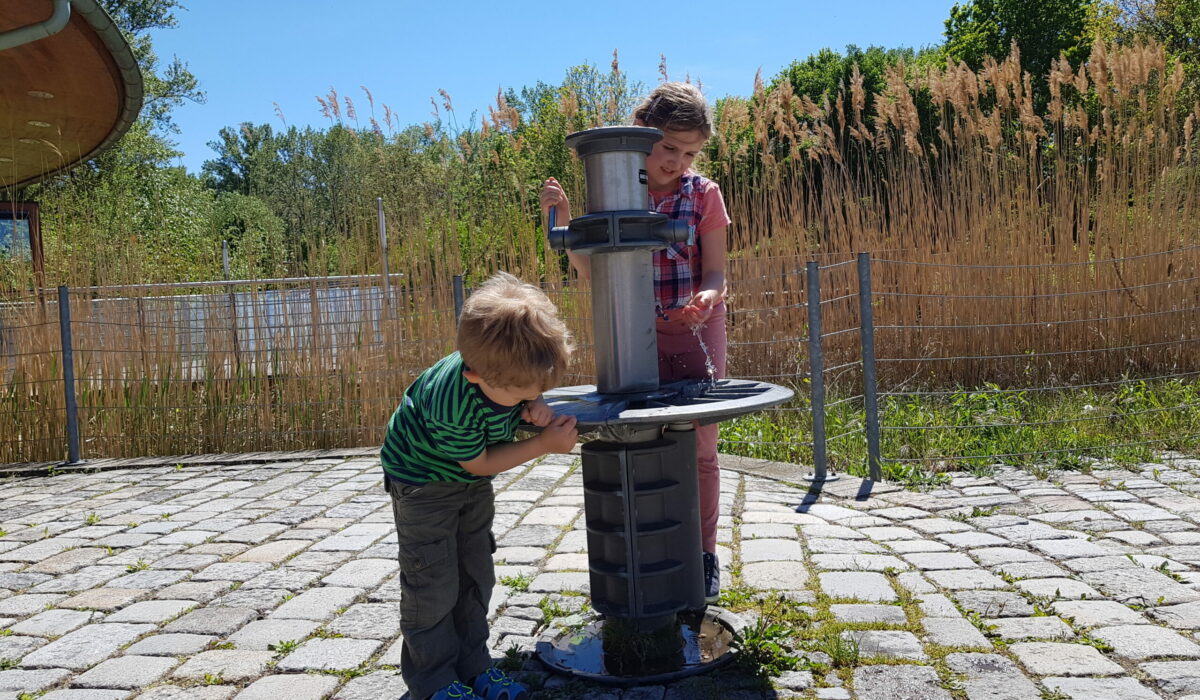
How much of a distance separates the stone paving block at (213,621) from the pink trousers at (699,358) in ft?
5.09

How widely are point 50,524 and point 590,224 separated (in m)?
3.79

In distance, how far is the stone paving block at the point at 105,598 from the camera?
3.29 meters

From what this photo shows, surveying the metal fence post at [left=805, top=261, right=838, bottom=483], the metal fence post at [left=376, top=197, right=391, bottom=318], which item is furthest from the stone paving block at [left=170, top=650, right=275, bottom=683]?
the metal fence post at [left=376, top=197, right=391, bottom=318]

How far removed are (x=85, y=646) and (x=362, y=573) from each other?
3.12ft

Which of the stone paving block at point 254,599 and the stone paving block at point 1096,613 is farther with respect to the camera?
the stone paving block at point 254,599

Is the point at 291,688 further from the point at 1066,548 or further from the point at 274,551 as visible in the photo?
the point at 1066,548

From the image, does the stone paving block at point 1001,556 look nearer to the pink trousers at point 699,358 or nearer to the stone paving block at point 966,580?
the stone paving block at point 966,580

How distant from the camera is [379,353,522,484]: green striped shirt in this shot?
6.92ft

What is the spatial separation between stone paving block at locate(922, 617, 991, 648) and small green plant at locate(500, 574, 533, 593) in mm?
1340

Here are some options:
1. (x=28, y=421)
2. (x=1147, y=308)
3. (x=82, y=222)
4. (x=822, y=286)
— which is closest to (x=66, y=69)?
(x=82, y=222)

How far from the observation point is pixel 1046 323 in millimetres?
6145

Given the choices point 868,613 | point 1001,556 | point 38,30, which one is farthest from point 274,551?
point 38,30

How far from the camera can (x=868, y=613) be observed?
2869 mm

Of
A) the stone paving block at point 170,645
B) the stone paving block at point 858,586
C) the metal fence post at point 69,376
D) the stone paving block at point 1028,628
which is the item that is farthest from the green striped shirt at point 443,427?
the metal fence post at point 69,376
